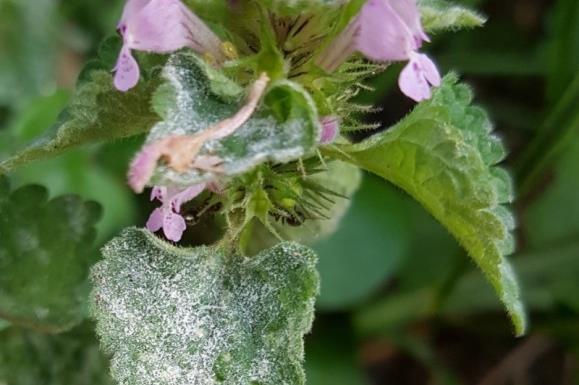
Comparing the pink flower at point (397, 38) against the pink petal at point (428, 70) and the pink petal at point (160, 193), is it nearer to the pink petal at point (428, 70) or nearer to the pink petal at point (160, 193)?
the pink petal at point (428, 70)

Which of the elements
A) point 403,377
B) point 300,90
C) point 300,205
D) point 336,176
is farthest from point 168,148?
point 403,377

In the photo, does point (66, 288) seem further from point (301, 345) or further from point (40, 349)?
point (301, 345)

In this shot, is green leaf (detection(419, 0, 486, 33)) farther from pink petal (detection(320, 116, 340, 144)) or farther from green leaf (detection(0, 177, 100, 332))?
green leaf (detection(0, 177, 100, 332))

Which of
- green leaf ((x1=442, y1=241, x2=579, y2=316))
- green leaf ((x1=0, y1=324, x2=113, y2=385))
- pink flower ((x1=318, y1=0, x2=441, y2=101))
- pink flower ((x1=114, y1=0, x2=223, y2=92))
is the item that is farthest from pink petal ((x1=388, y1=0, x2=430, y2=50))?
green leaf ((x1=442, y1=241, x2=579, y2=316))

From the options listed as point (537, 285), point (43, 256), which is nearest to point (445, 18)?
point (43, 256)

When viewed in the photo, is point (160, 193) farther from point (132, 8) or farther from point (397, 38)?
point (397, 38)

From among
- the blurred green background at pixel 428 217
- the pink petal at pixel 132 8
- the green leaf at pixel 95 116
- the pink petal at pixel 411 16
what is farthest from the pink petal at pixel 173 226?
the blurred green background at pixel 428 217
